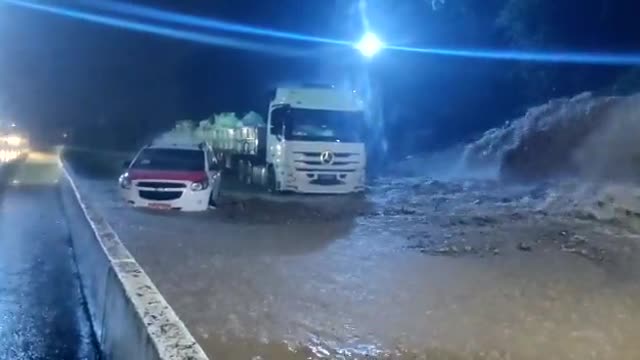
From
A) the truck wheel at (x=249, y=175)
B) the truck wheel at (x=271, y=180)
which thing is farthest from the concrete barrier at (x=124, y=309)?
the truck wheel at (x=249, y=175)

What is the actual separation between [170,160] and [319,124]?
15.5 ft

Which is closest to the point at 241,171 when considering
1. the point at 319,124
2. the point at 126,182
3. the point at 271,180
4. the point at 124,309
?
the point at 271,180

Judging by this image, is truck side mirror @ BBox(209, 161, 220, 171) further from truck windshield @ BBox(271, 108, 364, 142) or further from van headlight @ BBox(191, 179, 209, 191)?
truck windshield @ BBox(271, 108, 364, 142)

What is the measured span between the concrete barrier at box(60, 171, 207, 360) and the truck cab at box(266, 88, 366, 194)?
11424mm

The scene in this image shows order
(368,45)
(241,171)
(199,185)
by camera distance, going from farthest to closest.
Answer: (368,45) < (241,171) < (199,185)

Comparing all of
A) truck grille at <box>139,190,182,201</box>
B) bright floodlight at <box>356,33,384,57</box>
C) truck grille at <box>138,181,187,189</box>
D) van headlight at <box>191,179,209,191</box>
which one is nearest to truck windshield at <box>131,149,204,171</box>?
van headlight at <box>191,179,209,191</box>

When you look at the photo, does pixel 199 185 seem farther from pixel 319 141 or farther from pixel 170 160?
pixel 319 141

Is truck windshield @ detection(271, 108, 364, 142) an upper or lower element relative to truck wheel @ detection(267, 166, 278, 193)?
upper

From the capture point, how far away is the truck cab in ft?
73.8

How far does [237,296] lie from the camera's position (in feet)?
31.3

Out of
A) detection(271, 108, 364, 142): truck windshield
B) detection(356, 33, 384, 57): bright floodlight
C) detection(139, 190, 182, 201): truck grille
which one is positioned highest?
detection(356, 33, 384, 57): bright floodlight

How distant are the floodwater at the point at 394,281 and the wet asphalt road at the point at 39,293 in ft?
3.48

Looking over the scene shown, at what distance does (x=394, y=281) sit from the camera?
10.8 meters

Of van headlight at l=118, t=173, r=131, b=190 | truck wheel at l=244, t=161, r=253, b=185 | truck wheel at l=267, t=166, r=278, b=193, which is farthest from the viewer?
truck wheel at l=244, t=161, r=253, b=185
